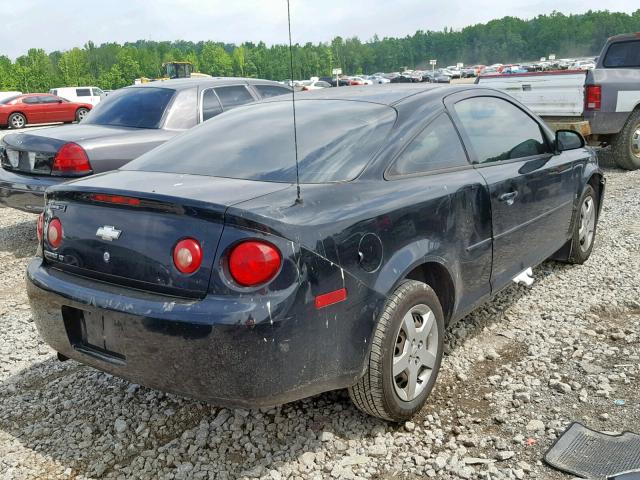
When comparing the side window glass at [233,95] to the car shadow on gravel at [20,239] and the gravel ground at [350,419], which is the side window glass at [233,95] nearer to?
the car shadow on gravel at [20,239]

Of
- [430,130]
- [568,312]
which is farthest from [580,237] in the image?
[430,130]

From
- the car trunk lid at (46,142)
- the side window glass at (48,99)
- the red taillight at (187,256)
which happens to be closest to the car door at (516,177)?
the red taillight at (187,256)

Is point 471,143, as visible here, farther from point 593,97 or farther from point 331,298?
point 593,97

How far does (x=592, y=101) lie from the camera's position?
859cm

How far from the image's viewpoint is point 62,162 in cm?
584

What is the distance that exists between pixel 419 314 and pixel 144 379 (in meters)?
1.27

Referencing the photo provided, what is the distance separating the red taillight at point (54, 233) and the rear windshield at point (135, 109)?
3882mm

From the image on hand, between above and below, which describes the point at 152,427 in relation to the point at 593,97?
below

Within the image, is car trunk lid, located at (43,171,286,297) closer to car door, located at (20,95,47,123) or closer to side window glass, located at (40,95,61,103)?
car door, located at (20,95,47,123)

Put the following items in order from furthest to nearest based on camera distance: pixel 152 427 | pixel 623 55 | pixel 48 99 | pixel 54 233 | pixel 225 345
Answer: pixel 48 99 → pixel 623 55 → pixel 152 427 → pixel 54 233 → pixel 225 345

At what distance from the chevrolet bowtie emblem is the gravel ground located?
99 centimetres

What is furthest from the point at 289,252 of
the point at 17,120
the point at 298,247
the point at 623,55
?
the point at 17,120

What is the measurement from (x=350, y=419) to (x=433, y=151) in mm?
1421

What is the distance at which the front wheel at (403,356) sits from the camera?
2.62 meters
